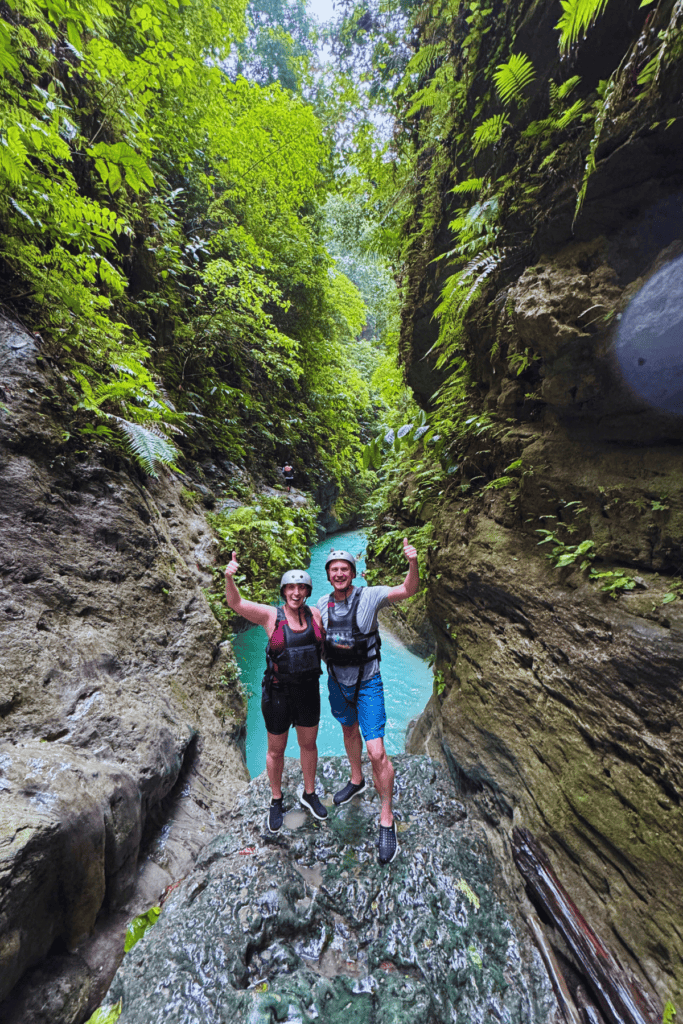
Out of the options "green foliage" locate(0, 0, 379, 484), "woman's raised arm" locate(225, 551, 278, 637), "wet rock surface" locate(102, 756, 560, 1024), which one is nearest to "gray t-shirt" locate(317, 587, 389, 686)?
"woman's raised arm" locate(225, 551, 278, 637)

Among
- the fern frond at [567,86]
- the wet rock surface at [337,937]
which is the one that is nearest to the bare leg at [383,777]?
the wet rock surface at [337,937]

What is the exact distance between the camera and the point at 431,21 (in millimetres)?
6074

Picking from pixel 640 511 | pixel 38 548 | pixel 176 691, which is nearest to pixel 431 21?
pixel 640 511

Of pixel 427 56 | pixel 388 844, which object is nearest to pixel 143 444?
pixel 388 844

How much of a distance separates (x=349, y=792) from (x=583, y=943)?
1884 mm

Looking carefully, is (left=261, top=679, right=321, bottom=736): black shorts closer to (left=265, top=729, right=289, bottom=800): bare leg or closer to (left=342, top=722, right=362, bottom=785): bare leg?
(left=265, top=729, right=289, bottom=800): bare leg

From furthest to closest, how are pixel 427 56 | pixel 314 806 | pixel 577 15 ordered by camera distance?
pixel 427 56 → pixel 314 806 → pixel 577 15

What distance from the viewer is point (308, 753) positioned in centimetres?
342

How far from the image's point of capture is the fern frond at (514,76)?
3.51 meters

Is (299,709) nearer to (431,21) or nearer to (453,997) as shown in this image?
(453,997)

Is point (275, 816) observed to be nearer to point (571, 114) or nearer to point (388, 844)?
point (388, 844)

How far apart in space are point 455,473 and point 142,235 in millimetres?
8552

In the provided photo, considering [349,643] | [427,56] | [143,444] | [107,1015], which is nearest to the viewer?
[107,1015]

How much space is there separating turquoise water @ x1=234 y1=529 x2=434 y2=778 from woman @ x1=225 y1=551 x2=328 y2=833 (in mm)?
2707
